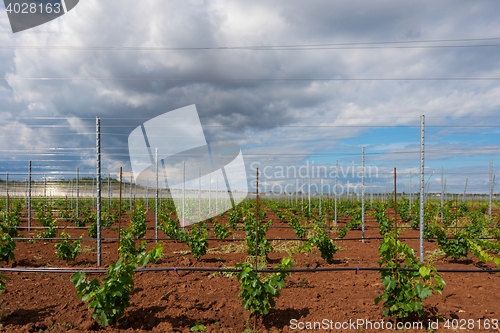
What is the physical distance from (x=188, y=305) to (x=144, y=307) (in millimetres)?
610

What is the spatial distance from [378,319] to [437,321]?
0.70 m

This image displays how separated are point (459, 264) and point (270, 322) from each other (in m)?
5.81

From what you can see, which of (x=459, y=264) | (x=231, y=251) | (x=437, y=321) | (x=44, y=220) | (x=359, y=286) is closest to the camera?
(x=437, y=321)

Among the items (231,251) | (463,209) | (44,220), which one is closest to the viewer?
(231,251)

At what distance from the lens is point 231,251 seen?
9672mm

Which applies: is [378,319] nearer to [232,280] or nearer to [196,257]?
[232,280]

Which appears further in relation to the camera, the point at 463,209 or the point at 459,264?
the point at 463,209

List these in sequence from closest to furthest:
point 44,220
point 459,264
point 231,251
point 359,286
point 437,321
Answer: point 437,321 < point 359,286 < point 459,264 < point 231,251 < point 44,220

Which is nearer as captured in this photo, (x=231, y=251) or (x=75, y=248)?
(x=75, y=248)

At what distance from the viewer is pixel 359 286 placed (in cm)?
573

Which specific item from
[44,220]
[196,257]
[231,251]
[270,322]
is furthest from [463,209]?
[44,220]

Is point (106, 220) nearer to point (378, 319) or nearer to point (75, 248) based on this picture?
point (75, 248)

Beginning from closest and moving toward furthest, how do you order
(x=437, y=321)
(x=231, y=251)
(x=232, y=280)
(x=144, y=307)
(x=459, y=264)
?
(x=437, y=321), (x=144, y=307), (x=232, y=280), (x=459, y=264), (x=231, y=251)

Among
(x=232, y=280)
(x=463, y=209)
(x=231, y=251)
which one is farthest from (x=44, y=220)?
(x=463, y=209)
